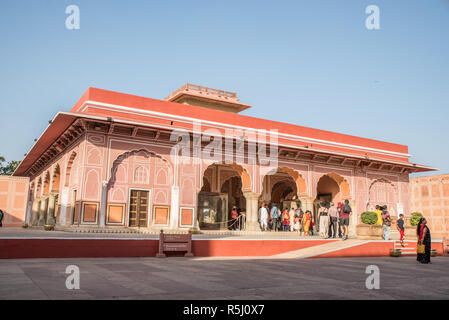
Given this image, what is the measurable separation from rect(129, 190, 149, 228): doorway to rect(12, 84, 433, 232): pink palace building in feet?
0.12

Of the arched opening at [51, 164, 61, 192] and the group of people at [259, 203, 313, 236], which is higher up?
the arched opening at [51, 164, 61, 192]

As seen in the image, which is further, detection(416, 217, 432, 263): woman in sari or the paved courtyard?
detection(416, 217, 432, 263): woman in sari

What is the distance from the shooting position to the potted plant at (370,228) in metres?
14.3

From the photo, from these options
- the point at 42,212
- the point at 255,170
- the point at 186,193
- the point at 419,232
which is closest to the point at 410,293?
the point at 419,232

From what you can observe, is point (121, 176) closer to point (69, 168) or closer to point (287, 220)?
point (69, 168)

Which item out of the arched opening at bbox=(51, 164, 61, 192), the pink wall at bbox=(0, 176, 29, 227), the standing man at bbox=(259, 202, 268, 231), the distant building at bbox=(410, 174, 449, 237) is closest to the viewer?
the standing man at bbox=(259, 202, 268, 231)

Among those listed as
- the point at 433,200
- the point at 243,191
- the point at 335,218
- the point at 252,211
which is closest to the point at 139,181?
the point at 243,191

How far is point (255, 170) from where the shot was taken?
17.5 meters

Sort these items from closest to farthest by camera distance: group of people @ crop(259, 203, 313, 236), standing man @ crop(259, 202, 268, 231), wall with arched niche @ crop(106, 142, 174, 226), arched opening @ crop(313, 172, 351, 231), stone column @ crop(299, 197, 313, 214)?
wall with arched niche @ crop(106, 142, 174, 226) → group of people @ crop(259, 203, 313, 236) → standing man @ crop(259, 202, 268, 231) → stone column @ crop(299, 197, 313, 214) → arched opening @ crop(313, 172, 351, 231)

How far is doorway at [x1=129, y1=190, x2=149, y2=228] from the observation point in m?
14.8

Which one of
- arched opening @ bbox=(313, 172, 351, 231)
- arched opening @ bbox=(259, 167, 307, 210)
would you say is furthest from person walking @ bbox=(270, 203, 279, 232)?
arched opening @ bbox=(313, 172, 351, 231)

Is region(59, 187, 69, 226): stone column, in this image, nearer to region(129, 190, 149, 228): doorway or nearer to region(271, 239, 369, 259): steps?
region(129, 190, 149, 228): doorway

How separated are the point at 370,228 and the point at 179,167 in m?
7.52
